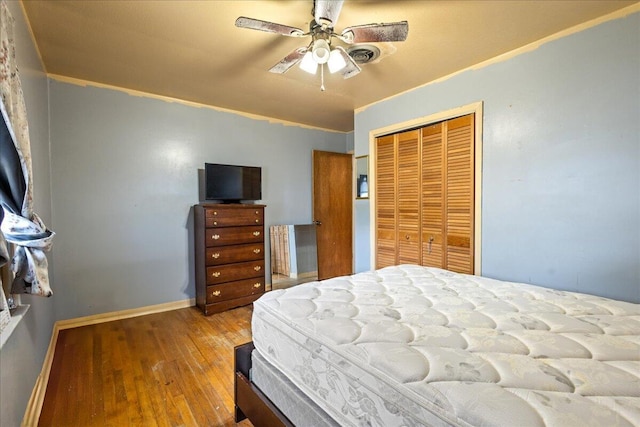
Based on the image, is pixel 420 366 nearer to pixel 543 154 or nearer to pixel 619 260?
pixel 619 260

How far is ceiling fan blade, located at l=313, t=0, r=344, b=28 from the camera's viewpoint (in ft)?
4.87

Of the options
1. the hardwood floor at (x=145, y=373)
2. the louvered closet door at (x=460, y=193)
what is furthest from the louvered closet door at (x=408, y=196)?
the hardwood floor at (x=145, y=373)

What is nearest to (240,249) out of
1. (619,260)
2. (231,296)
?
(231,296)

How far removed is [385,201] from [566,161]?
5.15 feet

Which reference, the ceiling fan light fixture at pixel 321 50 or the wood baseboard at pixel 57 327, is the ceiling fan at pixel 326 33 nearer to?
the ceiling fan light fixture at pixel 321 50

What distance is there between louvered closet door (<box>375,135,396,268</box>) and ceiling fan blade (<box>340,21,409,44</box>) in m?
1.51

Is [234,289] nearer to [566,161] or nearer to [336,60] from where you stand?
[336,60]

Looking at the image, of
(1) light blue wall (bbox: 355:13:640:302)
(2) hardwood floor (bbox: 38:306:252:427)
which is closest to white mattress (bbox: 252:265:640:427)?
(1) light blue wall (bbox: 355:13:640:302)

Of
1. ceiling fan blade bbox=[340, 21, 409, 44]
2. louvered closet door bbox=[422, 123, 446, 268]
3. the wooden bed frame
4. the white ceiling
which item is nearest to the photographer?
the wooden bed frame

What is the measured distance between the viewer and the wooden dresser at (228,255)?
3.15m

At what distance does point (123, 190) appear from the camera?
3.03 meters

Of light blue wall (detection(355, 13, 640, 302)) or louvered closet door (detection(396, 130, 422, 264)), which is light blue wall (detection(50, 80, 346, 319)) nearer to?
louvered closet door (detection(396, 130, 422, 264))

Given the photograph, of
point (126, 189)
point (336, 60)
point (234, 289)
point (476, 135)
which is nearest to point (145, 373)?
point (234, 289)

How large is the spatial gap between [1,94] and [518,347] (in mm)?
1991
